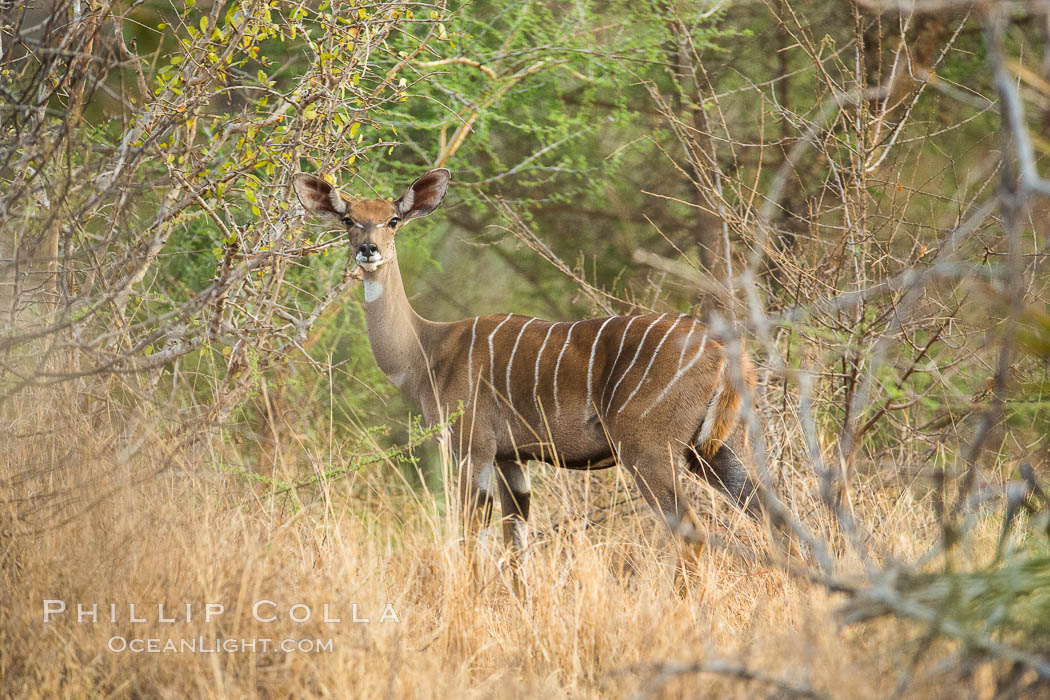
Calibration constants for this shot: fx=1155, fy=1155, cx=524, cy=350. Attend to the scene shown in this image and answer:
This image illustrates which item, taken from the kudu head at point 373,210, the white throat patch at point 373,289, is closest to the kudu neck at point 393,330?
the white throat patch at point 373,289

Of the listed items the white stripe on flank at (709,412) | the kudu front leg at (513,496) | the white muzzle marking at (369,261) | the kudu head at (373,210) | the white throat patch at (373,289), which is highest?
the kudu head at (373,210)

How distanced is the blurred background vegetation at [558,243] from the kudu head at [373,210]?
12 centimetres

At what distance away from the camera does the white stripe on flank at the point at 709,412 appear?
14.4 feet

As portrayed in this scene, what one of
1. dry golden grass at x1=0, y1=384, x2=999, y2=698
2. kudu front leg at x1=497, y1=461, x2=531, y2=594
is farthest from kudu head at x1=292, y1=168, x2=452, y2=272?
dry golden grass at x1=0, y1=384, x2=999, y2=698

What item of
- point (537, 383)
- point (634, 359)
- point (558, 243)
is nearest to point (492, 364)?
point (537, 383)

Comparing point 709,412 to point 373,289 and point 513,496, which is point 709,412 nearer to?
point 513,496

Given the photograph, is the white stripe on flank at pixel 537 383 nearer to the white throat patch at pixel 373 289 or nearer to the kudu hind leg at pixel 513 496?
the kudu hind leg at pixel 513 496

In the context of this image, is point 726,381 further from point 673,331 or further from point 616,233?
point 616,233

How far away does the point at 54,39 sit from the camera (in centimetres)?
342

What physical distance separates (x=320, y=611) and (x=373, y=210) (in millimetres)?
2485

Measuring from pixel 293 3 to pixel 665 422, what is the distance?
2058mm

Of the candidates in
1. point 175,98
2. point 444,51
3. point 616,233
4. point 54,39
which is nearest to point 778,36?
point 616,233

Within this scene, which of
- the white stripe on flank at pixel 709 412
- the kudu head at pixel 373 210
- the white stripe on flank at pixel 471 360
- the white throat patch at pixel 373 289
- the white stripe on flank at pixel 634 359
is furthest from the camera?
the white throat patch at pixel 373 289

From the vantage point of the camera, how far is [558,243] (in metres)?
8.62
